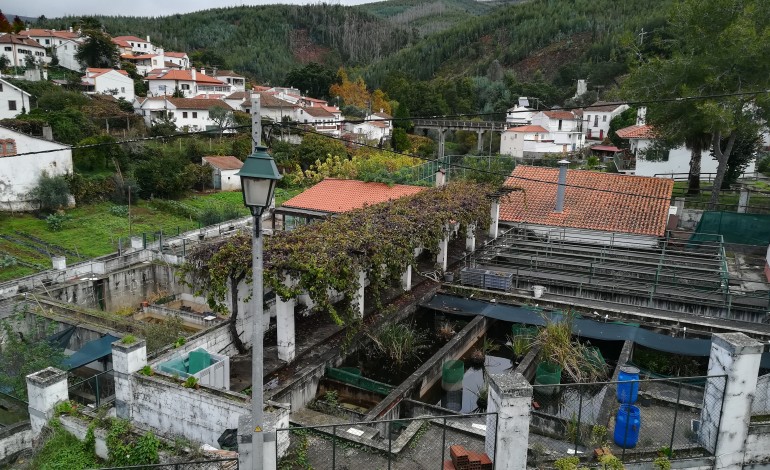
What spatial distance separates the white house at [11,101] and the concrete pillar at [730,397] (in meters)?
54.3

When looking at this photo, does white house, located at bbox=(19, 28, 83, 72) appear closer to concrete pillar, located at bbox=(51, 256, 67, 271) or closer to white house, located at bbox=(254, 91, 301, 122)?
white house, located at bbox=(254, 91, 301, 122)

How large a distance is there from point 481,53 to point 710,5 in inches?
4159

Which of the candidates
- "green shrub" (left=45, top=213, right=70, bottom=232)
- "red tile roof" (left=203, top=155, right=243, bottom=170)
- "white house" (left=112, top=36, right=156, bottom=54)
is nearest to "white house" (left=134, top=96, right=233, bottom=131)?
"red tile roof" (left=203, top=155, right=243, bottom=170)

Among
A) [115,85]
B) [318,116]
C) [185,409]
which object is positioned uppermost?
[115,85]

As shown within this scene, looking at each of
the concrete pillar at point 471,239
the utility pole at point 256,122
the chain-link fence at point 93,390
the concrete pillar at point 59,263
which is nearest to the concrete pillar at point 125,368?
the chain-link fence at point 93,390

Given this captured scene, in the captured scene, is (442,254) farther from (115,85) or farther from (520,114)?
(520,114)

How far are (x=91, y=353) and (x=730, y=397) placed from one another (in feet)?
40.9

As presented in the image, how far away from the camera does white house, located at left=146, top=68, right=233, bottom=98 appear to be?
2702 inches

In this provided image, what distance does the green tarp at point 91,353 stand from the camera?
12.2 m

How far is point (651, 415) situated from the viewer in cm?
955

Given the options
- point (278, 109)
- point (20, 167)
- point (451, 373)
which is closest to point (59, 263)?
point (451, 373)

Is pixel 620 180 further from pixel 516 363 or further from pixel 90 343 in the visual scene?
pixel 90 343

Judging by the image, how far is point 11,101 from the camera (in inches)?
1864

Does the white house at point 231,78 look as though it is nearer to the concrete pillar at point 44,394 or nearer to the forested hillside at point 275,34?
the forested hillside at point 275,34
